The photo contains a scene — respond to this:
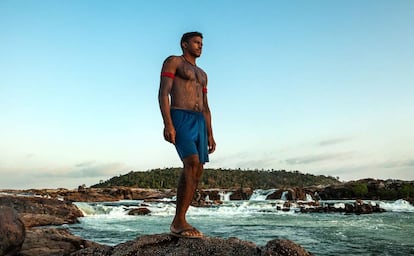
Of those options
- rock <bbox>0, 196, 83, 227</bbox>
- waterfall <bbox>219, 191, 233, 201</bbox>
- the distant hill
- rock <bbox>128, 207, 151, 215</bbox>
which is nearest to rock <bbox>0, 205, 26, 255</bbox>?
rock <bbox>0, 196, 83, 227</bbox>

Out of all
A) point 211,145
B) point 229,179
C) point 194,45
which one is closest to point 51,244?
point 211,145

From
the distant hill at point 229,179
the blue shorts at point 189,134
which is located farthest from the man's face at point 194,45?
the distant hill at point 229,179

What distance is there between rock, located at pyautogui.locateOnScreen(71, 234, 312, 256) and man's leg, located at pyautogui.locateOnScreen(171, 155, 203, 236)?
14 centimetres

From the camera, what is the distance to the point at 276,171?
123625 millimetres

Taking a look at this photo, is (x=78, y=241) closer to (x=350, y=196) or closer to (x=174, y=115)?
(x=174, y=115)

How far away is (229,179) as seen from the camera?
104438mm

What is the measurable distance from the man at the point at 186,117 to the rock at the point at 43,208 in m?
16.3

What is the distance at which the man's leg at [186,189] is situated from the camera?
4.55 meters

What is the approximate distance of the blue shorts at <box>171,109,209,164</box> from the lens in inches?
180

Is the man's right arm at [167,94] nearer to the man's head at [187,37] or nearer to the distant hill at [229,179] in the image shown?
the man's head at [187,37]

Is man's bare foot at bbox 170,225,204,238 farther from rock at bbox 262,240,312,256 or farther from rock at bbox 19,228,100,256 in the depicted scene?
rock at bbox 19,228,100,256

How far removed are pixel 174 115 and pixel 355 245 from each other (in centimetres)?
1038

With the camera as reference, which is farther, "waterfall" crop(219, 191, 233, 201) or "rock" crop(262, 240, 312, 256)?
"waterfall" crop(219, 191, 233, 201)

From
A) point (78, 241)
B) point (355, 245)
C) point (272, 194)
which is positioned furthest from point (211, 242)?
point (272, 194)
